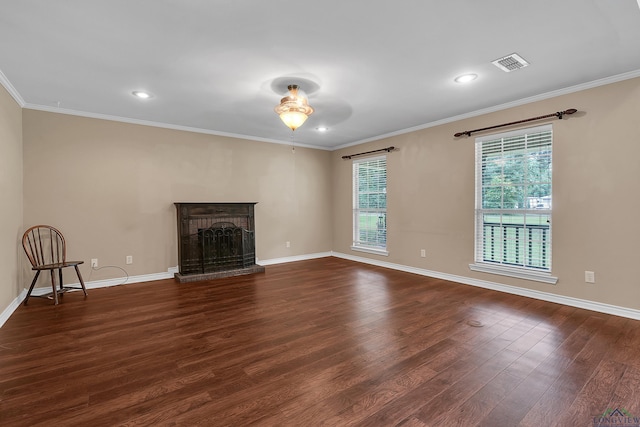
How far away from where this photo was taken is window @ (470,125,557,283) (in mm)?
3734

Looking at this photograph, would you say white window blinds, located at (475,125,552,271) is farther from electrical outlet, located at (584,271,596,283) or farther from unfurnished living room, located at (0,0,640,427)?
electrical outlet, located at (584,271,596,283)

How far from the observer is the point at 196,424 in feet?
5.22

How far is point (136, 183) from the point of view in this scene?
466 centimetres

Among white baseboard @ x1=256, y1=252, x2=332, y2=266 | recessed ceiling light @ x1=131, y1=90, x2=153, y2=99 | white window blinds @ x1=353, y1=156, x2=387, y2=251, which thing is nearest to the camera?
recessed ceiling light @ x1=131, y1=90, x2=153, y2=99

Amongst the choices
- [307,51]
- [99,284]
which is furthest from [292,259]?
[307,51]

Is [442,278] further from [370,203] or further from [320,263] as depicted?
[320,263]

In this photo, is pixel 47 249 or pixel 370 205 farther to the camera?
pixel 370 205

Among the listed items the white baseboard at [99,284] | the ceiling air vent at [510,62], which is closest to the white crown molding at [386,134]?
the ceiling air vent at [510,62]

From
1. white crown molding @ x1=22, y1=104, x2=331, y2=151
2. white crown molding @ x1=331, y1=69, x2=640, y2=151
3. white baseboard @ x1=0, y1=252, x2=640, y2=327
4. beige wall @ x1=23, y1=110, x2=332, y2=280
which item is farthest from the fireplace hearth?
white crown molding @ x1=331, y1=69, x2=640, y2=151

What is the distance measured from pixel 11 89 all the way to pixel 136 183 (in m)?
1.72

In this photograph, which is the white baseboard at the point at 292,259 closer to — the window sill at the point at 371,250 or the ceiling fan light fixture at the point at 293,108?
the window sill at the point at 371,250

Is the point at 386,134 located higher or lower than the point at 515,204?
higher

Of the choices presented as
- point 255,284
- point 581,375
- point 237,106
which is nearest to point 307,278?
point 255,284

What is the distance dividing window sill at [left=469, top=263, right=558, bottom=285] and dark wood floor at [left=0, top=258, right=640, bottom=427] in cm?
30
